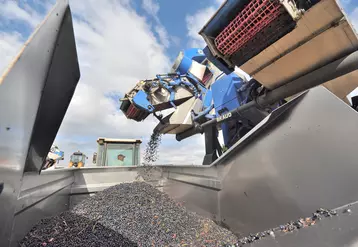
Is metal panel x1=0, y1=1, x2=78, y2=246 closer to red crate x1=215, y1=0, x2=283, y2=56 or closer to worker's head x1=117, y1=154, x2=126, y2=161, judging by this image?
red crate x1=215, y1=0, x2=283, y2=56

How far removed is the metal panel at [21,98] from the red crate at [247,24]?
109 centimetres

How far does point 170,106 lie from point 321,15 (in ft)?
8.57

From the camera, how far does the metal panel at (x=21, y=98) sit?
0.62 m

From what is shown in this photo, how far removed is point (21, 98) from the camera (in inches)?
27.0

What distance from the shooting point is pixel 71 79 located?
38.5 inches

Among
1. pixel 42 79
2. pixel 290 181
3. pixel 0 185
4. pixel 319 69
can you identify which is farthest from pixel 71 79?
pixel 319 69

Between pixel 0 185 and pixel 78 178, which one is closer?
pixel 0 185

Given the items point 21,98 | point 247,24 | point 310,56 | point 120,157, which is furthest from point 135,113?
point 21,98

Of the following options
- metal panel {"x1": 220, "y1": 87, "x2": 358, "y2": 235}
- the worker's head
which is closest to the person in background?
the worker's head

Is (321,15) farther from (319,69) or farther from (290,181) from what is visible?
(290,181)

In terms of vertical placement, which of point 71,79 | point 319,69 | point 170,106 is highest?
point 170,106

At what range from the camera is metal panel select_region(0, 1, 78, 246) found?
0.62 meters

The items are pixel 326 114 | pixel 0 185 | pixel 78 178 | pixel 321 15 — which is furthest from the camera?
pixel 78 178

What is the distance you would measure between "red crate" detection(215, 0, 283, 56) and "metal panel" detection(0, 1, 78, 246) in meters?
1.09
